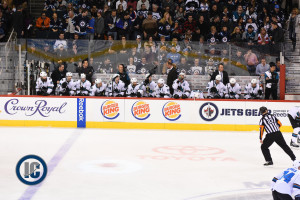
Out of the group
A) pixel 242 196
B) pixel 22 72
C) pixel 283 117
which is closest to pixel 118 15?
pixel 22 72

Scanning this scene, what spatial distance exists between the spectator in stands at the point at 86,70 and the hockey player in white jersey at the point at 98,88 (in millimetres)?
475

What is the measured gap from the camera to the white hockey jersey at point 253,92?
17.0 m

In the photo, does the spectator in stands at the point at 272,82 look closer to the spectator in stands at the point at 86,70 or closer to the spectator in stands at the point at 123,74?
the spectator in stands at the point at 123,74

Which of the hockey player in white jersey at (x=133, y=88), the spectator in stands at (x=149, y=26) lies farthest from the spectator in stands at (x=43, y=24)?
the hockey player in white jersey at (x=133, y=88)

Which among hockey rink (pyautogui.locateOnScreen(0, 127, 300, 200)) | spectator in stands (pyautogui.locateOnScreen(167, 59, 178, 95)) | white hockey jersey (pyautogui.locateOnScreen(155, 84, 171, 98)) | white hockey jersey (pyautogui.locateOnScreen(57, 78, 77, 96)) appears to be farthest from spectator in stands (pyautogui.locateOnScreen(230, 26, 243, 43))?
white hockey jersey (pyautogui.locateOnScreen(57, 78, 77, 96))

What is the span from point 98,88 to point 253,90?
4837 millimetres

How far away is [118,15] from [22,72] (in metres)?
3.69

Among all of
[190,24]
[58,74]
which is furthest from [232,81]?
[58,74]

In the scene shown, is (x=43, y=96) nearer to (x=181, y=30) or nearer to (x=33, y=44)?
(x=33, y=44)

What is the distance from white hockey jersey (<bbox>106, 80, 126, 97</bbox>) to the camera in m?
17.1

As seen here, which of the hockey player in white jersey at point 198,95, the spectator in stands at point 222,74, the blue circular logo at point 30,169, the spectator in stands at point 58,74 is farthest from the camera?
the spectator in stands at point 58,74

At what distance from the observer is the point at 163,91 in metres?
17.0

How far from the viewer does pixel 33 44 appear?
17.6 meters

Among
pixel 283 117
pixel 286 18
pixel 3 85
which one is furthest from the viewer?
pixel 286 18
